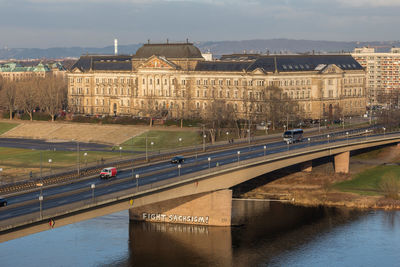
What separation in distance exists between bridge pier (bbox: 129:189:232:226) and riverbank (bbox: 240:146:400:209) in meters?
25.2

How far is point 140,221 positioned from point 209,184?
526 inches

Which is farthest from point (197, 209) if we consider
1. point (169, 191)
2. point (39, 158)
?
point (39, 158)

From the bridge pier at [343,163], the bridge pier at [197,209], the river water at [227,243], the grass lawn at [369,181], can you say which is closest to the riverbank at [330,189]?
the grass lawn at [369,181]

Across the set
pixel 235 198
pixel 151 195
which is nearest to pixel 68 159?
pixel 235 198

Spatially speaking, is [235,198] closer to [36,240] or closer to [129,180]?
[129,180]

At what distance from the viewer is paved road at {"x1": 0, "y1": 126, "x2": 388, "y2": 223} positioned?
9506 centimetres

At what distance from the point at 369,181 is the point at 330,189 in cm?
987

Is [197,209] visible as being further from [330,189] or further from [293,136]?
[293,136]

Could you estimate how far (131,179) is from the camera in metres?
115

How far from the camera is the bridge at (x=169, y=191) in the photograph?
89500 mm

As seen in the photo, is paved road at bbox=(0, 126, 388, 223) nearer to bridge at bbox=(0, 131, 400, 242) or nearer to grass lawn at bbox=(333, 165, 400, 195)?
bridge at bbox=(0, 131, 400, 242)

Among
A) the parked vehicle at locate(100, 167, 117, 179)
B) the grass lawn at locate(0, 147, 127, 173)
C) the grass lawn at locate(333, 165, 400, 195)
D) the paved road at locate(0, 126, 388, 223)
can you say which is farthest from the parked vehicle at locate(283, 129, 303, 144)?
the parked vehicle at locate(100, 167, 117, 179)

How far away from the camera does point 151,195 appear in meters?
105

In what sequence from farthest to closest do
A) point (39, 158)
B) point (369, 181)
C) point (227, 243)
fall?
point (39, 158) → point (369, 181) → point (227, 243)
